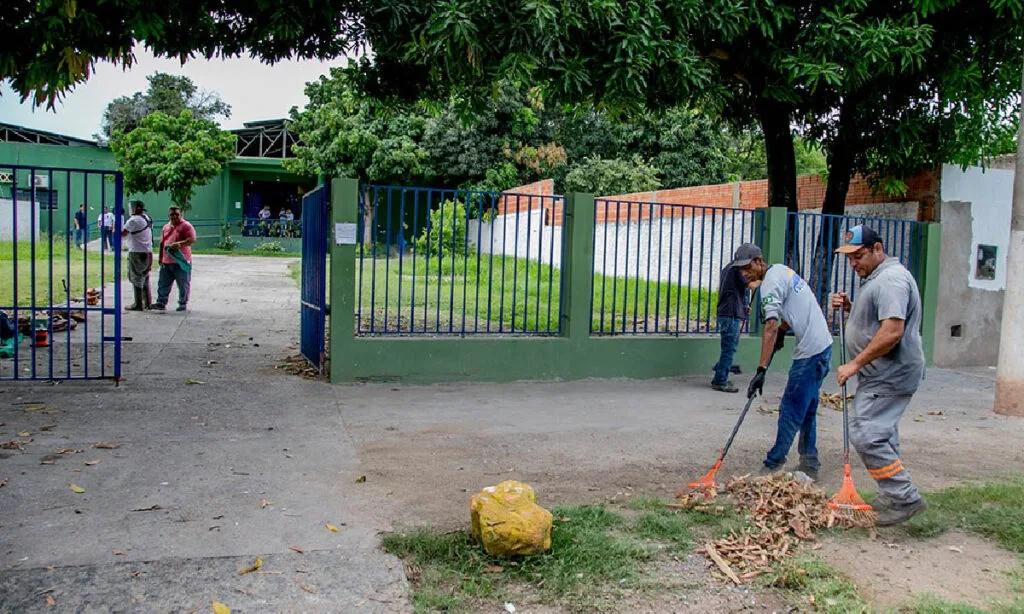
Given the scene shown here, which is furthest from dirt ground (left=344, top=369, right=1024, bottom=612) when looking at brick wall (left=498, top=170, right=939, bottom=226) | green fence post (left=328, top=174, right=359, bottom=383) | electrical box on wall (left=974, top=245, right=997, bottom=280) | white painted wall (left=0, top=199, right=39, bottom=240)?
white painted wall (left=0, top=199, right=39, bottom=240)

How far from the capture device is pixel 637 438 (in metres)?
6.80

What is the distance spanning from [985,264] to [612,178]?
616 inches

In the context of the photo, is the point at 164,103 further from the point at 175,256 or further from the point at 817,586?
the point at 817,586

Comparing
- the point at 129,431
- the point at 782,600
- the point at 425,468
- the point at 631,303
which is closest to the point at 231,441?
the point at 129,431

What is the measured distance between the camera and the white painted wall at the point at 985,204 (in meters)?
11.2

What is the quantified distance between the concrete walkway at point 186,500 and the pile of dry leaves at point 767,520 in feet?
5.51

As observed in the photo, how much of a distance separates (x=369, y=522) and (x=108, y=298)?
11853mm

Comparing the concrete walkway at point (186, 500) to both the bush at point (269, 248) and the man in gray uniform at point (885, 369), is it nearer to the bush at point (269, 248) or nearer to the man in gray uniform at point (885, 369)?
the man in gray uniform at point (885, 369)

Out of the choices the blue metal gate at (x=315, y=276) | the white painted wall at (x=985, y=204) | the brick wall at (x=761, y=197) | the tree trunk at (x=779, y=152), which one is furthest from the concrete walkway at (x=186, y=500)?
the white painted wall at (x=985, y=204)

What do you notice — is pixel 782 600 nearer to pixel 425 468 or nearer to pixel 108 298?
pixel 425 468

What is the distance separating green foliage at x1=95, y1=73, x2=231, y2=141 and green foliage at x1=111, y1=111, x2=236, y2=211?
13779 mm

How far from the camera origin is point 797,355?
573 cm

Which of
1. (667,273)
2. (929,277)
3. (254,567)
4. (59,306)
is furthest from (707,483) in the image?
(59,306)

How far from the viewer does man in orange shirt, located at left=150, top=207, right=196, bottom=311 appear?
1233cm
